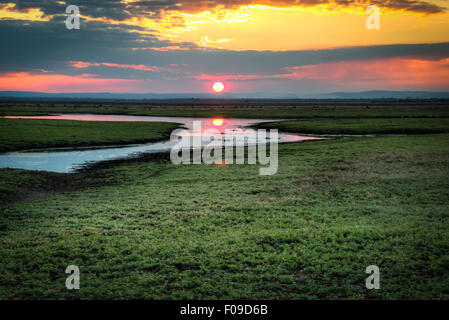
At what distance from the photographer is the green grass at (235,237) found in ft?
→ 33.7

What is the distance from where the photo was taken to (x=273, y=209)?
59.9 ft

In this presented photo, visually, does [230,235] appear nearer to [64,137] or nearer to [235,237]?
[235,237]

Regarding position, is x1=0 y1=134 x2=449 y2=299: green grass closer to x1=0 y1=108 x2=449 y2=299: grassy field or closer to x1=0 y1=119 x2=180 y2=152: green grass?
x1=0 y1=108 x2=449 y2=299: grassy field

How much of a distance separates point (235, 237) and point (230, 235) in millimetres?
331

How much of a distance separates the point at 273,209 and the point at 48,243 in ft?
35.7

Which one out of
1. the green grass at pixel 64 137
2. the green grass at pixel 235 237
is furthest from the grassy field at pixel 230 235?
the green grass at pixel 64 137

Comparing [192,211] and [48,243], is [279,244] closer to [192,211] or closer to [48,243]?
[192,211]

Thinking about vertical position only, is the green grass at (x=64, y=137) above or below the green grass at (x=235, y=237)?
above

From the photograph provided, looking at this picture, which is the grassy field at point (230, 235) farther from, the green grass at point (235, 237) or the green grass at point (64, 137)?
the green grass at point (64, 137)

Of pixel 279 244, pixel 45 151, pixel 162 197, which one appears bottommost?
pixel 279 244

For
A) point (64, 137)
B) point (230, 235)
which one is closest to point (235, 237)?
point (230, 235)

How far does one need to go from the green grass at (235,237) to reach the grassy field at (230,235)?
5cm
